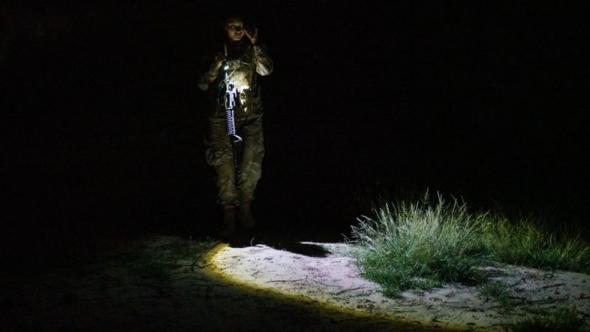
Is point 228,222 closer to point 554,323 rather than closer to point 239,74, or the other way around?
point 239,74

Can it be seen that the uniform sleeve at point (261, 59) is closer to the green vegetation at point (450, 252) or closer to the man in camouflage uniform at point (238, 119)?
the man in camouflage uniform at point (238, 119)

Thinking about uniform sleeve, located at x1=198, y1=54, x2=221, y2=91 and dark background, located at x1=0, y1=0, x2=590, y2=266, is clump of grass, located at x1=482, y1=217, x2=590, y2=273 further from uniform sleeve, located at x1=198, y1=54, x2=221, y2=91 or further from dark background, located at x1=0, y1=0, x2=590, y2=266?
uniform sleeve, located at x1=198, y1=54, x2=221, y2=91

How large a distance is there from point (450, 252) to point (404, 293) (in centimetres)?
92

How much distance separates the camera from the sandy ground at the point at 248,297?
16.5 ft

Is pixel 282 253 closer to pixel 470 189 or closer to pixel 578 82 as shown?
pixel 470 189

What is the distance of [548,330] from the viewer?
473 cm

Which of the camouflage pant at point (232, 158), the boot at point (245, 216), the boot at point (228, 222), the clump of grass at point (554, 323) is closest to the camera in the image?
the clump of grass at point (554, 323)

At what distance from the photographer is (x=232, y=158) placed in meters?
8.13

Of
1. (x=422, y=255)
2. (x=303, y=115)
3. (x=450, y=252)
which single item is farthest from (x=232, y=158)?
(x=303, y=115)

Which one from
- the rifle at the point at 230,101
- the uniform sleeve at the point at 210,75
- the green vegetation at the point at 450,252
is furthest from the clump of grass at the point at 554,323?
the uniform sleeve at the point at 210,75

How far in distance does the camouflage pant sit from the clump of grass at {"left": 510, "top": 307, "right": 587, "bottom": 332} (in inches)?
164

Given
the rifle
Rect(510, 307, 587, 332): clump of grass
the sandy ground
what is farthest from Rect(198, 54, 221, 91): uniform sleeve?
Rect(510, 307, 587, 332): clump of grass

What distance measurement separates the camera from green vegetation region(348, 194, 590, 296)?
6270 mm

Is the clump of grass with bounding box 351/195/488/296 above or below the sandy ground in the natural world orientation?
above
